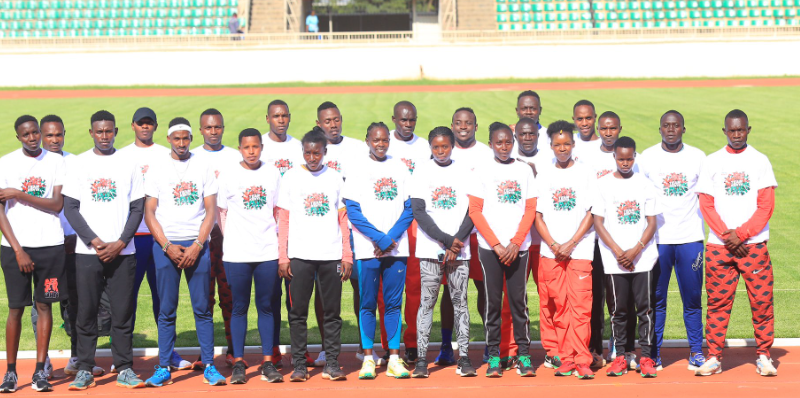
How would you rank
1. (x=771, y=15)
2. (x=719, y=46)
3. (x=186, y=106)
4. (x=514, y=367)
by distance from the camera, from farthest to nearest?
(x=771, y=15) → (x=719, y=46) → (x=186, y=106) → (x=514, y=367)

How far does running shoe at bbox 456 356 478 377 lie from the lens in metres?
6.93

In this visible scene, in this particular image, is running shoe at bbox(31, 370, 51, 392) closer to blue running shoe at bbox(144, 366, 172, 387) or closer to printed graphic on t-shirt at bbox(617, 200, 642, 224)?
blue running shoe at bbox(144, 366, 172, 387)

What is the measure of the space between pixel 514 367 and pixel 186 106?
19304mm

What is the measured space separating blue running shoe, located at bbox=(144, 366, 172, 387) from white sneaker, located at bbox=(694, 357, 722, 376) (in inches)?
173

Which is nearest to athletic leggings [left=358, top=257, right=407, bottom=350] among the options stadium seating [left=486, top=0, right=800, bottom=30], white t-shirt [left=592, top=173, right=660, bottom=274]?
white t-shirt [left=592, top=173, right=660, bottom=274]

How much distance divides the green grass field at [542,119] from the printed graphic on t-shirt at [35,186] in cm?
194

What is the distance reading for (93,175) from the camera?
22.0ft

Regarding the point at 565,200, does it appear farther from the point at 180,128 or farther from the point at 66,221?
the point at 66,221

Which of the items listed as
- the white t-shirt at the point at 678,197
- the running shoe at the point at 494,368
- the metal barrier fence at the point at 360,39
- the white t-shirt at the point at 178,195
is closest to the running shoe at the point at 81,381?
the white t-shirt at the point at 178,195

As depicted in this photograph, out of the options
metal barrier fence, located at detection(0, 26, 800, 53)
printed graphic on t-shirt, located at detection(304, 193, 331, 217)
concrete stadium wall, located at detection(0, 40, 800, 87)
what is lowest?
printed graphic on t-shirt, located at detection(304, 193, 331, 217)

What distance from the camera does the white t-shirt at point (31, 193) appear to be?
666 cm

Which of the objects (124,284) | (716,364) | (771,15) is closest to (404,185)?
(124,284)

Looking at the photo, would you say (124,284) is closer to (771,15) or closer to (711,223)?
(711,223)

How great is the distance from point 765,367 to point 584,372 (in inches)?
59.7
